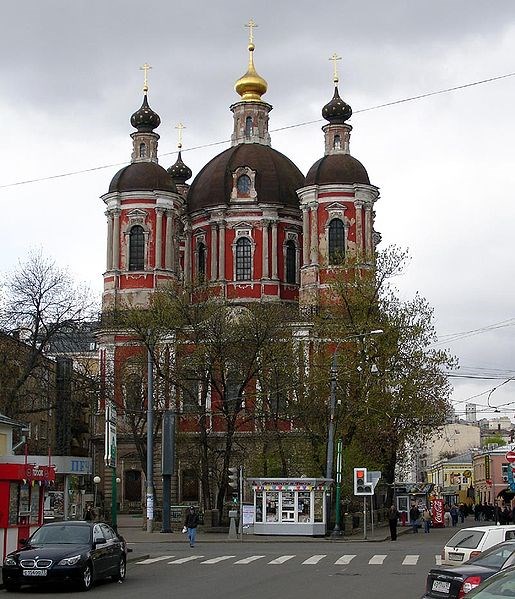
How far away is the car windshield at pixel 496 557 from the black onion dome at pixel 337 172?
53363mm

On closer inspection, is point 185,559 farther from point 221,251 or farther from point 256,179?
point 256,179

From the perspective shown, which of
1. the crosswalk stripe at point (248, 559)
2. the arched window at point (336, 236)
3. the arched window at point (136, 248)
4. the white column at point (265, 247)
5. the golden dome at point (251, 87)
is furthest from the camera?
the golden dome at point (251, 87)

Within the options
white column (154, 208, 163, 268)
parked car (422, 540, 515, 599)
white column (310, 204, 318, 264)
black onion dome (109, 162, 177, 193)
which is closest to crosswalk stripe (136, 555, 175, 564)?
parked car (422, 540, 515, 599)

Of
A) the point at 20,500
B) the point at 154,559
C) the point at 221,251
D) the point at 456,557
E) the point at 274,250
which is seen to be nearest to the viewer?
the point at 456,557

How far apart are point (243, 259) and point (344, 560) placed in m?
43.1

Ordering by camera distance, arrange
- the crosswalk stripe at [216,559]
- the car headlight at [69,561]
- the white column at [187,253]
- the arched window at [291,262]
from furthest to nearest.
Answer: the white column at [187,253] < the arched window at [291,262] < the crosswalk stripe at [216,559] < the car headlight at [69,561]

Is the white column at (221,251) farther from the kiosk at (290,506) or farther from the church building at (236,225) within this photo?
the kiosk at (290,506)

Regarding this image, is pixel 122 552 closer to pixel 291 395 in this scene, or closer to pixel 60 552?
pixel 60 552

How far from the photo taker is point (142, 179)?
7100 cm

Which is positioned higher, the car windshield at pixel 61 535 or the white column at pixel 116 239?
the white column at pixel 116 239

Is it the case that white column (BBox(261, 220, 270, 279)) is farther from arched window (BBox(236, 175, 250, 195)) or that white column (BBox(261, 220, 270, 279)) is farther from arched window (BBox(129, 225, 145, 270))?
arched window (BBox(129, 225, 145, 270))

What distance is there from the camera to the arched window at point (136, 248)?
2778 inches

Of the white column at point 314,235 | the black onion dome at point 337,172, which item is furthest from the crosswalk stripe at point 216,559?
the black onion dome at point 337,172

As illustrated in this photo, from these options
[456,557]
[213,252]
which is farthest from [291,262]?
[456,557]
